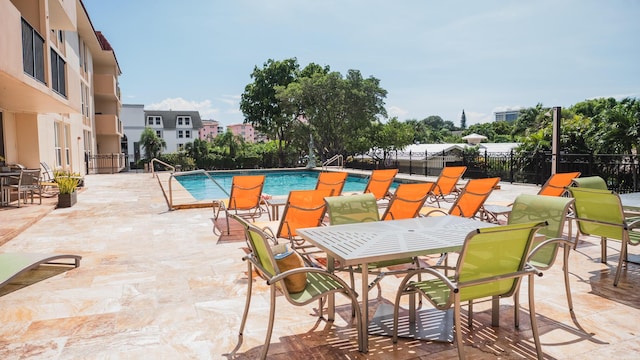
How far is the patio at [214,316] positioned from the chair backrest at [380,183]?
143 inches

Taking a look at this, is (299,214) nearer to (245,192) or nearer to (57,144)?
(245,192)

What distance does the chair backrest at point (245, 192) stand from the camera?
738cm

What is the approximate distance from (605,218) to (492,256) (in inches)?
109

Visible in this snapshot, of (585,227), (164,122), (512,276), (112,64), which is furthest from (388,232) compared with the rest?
(164,122)

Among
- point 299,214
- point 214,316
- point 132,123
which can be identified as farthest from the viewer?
point 132,123

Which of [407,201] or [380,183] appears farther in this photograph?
[380,183]

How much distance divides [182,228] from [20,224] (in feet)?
9.08

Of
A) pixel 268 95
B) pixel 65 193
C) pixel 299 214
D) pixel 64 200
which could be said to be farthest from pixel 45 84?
pixel 268 95

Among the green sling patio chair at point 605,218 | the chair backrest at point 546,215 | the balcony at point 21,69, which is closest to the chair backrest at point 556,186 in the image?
the green sling patio chair at point 605,218

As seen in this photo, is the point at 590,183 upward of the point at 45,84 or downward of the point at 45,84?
downward

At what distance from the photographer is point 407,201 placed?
17.8 ft

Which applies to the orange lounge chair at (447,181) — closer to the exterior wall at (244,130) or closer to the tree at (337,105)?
the tree at (337,105)

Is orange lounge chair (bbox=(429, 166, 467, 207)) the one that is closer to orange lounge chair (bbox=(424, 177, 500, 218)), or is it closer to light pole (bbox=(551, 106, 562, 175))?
orange lounge chair (bbox=(424, 177, 500, 218))

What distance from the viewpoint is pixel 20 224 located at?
7.34m
